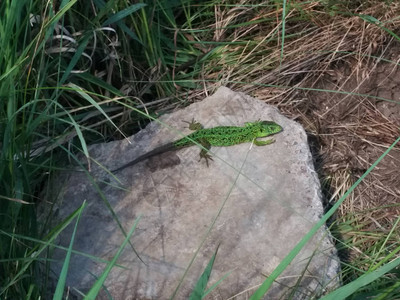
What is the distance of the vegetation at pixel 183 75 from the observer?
3066mm

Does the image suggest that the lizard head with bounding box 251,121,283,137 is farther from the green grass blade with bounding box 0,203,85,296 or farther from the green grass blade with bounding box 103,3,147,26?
the green grass blade with bounding box 0,203,85,296

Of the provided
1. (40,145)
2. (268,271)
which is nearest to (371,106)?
(268,271)

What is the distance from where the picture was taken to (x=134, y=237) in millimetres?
3299

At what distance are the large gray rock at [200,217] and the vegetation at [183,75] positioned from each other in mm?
163

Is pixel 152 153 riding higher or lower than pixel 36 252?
lower

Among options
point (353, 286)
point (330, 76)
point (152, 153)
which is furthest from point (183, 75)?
point (353, 286)

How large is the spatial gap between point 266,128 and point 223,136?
274mm

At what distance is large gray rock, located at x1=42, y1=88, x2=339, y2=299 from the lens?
3133 millimetres

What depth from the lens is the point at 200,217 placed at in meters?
3.40

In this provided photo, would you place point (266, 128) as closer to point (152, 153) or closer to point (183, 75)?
point (152, 153)

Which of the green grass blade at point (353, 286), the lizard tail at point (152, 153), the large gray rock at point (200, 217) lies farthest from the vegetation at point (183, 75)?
the green grass blade at point (353, 286)

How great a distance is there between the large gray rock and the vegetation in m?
0.16

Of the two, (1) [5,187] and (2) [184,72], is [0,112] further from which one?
(2) [184,72]

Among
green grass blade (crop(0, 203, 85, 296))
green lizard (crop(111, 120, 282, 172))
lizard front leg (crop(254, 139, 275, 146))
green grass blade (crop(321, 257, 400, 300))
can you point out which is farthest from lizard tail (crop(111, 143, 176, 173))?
green grass blade (crop(321, 257, 400, 300))
